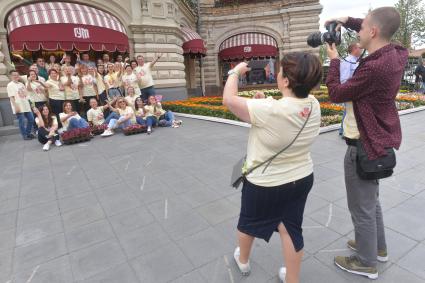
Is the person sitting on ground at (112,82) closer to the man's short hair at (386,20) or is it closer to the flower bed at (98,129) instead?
the flower bed at (98,129)

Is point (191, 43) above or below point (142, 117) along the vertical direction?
above

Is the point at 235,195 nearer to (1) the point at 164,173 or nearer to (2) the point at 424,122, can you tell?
(1) the point at 164,173

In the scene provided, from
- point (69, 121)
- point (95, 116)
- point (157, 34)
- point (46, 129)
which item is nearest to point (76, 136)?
point (69, 121)

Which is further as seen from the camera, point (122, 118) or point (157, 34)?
point (157, 34)

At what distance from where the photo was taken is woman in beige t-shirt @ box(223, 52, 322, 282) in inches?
72.7

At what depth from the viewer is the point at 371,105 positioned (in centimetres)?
208

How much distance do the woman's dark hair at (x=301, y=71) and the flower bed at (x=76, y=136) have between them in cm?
715

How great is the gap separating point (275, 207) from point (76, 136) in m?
7.02

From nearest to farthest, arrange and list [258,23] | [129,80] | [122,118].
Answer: [122,118]
[129,80]
[258,23]

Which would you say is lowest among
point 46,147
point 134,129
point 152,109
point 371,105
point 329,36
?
point 46,147

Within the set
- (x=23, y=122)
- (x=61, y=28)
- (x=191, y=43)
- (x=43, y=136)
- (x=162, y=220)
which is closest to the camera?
(x=162, y=220)

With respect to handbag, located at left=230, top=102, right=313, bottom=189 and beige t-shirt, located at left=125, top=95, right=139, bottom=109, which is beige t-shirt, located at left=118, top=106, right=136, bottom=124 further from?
handbag, located at left=230, top=102, right=313, bottom=189

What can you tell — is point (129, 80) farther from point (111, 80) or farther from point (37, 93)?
point (37, 93)

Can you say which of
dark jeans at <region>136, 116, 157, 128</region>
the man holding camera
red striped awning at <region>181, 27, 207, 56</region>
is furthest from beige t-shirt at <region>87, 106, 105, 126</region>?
red striped awning at <region>181, 27, 207, 56</region>
